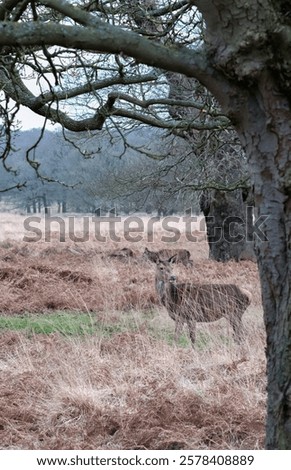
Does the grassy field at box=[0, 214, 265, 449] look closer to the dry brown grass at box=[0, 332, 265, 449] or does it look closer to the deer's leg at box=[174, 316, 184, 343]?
the dry brown grass at box=[0, 332, 265, 449]

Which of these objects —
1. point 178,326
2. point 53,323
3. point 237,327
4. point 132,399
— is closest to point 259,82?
point 132,399

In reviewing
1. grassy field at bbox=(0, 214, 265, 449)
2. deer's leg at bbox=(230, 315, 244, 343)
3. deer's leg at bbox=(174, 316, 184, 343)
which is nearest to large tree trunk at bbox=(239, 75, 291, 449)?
grassy field at bbox=(0, 214, 265, 449)

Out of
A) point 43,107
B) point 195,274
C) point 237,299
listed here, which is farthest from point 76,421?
point 195,274

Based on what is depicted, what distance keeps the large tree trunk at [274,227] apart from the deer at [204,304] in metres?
5.74

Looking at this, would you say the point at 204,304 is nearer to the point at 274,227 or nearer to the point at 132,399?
the point at 132,399

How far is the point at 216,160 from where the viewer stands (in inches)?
671

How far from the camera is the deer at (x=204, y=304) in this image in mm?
10164

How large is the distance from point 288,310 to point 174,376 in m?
3.20

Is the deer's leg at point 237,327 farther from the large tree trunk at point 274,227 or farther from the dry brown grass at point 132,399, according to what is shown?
the large tree trunk at point 274,227

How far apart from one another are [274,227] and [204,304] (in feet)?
22.0

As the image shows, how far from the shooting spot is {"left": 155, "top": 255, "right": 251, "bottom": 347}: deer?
10.2 m

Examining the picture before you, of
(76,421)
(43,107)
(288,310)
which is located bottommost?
(76,421)

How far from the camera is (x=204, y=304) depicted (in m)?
10.6

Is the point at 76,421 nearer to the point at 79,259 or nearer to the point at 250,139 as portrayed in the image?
the point at 250,139
